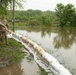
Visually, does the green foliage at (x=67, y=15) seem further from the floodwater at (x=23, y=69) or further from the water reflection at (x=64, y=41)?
the floodwater at (x=23, y=69)

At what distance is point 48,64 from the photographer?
25.1ft

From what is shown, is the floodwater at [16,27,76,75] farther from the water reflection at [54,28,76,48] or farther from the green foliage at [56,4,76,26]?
the green foliage at [56,4,76,26]

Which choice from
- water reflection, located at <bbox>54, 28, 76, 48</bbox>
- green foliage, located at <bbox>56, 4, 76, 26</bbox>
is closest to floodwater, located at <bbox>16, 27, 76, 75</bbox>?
water reflection, located at <bbox>54, 28, 76, 48</bbox>

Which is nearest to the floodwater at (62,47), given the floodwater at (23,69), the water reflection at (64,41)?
the water reflection at (64,41)

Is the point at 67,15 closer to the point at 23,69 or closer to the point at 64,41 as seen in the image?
the point at 64,41

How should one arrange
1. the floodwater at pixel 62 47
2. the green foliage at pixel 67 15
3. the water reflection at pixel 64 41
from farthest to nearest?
the green foliage at pixel 67 15 < the water reflection at pixel 64 41 < the floodwater at pixel 62 47

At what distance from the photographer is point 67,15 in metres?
44.6

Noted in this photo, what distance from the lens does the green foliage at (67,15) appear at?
4338 centimetres

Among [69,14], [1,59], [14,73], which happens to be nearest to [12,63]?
[1,59]

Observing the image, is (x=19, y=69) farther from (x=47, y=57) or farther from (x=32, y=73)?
(x=47, y=57)

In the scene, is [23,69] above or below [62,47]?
above

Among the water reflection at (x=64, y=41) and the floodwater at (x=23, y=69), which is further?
the water reflection at (x=64, y=41)

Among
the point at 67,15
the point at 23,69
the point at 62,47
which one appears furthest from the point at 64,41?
the point at 67,15

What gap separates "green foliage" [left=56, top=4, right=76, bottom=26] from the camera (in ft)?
142
